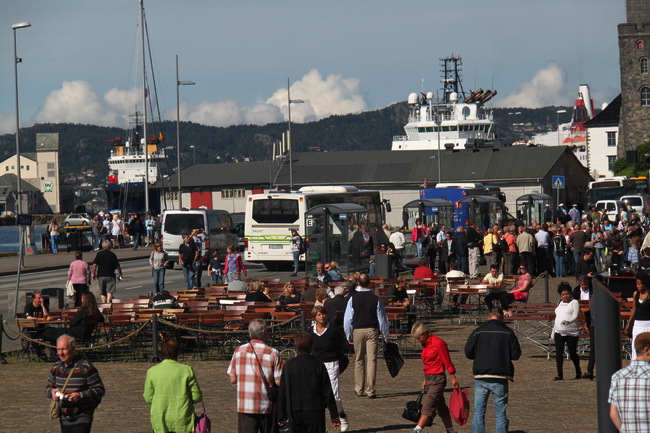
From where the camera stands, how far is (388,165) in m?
98.6

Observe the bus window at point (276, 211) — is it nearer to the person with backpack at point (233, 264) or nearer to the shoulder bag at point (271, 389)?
the person with backpack at point (233, 264)

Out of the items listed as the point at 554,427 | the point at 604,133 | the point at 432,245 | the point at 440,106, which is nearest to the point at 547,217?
the point at 432,245

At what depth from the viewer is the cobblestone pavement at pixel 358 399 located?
12055mm

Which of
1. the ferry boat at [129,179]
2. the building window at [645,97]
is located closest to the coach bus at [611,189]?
the building window at [645,97]

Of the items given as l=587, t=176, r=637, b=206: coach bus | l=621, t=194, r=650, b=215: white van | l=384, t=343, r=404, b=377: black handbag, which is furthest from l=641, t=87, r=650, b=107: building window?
l=384, t=343, r=404, b=377: black handbag

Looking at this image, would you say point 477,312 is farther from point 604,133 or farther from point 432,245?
point 604,133

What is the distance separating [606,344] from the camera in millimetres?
6531

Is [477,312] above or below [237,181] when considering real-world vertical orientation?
below

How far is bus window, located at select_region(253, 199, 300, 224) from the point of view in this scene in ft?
119

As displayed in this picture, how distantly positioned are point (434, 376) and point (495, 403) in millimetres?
776

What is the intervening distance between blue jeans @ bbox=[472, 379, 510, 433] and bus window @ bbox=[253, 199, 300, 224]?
25.4 meters

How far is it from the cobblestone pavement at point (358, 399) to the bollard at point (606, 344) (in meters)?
5.02

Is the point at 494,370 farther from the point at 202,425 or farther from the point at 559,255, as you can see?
the point at 559,255

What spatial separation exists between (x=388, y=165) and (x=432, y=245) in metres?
64.9
